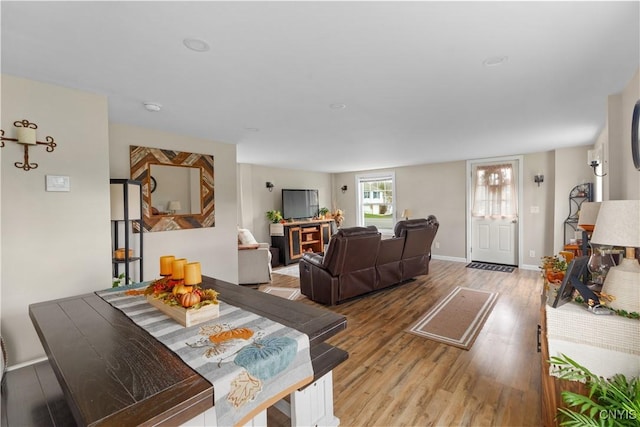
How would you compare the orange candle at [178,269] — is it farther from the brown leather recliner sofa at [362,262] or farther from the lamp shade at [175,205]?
the lamp shade at [175,205]

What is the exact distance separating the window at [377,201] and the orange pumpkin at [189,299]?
21.4 feet

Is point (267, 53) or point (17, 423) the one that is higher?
point (267, 53)

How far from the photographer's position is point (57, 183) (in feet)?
7.31

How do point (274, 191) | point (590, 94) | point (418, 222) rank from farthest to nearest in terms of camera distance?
point (274, 191) < point (418, 222) < point (590, 94)

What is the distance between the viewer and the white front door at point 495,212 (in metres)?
5.70

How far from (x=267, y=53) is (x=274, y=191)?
5293 mm

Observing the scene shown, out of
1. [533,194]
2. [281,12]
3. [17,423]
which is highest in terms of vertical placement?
[281,12]

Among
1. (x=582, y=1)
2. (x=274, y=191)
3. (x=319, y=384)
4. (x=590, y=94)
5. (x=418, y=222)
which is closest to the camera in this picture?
(x=582, y=1)

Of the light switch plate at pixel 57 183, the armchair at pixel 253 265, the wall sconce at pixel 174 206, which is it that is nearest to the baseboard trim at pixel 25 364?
the light switch plate at pixel 57 183

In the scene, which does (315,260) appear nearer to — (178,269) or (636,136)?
(178,269)

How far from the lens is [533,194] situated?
17.8 ft

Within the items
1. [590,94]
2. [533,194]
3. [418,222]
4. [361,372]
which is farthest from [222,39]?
[533,194]

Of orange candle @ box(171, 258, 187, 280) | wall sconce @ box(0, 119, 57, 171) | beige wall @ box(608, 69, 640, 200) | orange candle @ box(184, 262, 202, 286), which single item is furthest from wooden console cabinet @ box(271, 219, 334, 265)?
beige wall @ box(608, 69, 640, 200)

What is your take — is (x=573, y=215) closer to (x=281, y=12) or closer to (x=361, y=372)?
(x=361, y=372)
